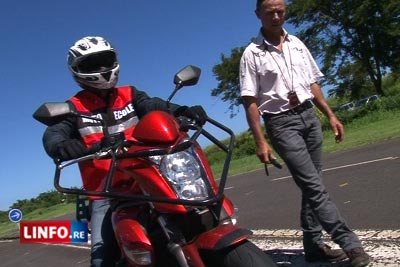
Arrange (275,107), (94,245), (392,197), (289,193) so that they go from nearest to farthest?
1. (94,245)
2. (275,107)
3. (392,197)
4. (289,193)

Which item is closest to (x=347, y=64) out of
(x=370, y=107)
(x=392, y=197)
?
(x=370, y=107)

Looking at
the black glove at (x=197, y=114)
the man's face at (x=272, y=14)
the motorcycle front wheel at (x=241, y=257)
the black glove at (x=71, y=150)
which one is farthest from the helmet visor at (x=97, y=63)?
the motorcycle front wheel at (x=241, y=257)

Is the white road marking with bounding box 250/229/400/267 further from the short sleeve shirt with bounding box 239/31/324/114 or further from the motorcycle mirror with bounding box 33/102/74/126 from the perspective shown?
the motorcycle mirror with bounding box 33/102/74/126

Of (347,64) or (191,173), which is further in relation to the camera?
(347,64)

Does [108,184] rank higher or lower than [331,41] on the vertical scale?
lower

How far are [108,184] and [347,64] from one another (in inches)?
1591

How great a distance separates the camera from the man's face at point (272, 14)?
4.59 meters

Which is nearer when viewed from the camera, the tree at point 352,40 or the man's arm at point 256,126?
the man's arm at point 256,126

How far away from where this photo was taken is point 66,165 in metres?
3.22

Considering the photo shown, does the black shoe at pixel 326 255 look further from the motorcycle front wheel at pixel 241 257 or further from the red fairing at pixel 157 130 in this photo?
the red fairing at pixel 157 130

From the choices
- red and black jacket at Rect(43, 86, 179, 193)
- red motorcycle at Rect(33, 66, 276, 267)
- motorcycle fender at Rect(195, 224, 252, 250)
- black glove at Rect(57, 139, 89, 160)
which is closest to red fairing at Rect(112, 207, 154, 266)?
red motorcycle at Rect(33, 66, 276, 267)

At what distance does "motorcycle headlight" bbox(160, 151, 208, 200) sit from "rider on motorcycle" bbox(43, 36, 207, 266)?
49 cm

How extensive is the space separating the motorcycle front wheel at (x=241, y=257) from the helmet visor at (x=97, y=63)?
1.71 meters

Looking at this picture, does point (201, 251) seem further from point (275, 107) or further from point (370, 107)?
point (370, 107)
